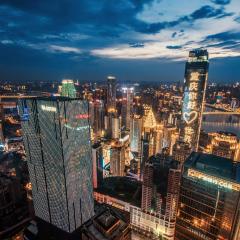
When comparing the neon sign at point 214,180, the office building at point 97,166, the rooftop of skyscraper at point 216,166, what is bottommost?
the office building at point 97,166

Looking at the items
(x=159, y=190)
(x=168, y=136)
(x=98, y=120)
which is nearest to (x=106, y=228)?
(x=159, y=190)

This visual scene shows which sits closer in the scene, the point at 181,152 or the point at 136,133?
the point at 181,152

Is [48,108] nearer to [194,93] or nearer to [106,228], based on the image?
[106,228]

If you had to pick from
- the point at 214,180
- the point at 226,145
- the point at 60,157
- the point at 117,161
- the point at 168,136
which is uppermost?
the point at 60,157

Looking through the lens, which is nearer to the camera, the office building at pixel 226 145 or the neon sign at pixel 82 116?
the neon sign at pixel 82 116

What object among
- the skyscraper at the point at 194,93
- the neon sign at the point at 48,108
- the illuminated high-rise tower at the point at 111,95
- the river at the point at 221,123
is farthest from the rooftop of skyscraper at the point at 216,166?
the river at the point at 221,123

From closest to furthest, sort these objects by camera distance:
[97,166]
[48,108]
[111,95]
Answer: [48,108] < [97,166] < [111,95]

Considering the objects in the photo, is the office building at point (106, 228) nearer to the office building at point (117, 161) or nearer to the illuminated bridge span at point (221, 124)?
the office building at point (117, 161)
